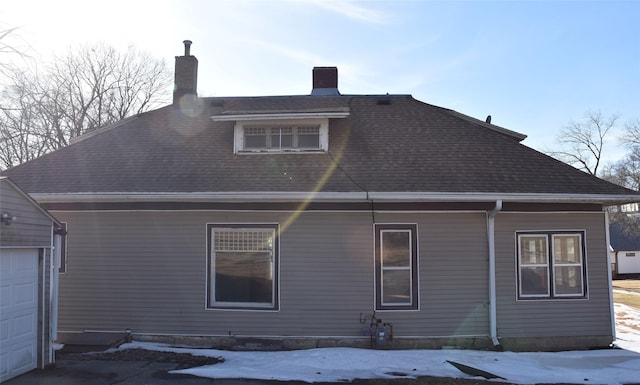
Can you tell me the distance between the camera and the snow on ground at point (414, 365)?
7.50m

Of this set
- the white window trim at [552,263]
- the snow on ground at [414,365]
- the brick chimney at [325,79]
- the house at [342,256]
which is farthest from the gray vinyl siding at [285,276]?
the brick chimney at [325,79]

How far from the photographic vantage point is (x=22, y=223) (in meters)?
7.25

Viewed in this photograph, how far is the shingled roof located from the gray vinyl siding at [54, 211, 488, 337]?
1.98 feet

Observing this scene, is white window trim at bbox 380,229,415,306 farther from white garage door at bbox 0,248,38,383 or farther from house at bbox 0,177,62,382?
white garage door at bbox 0,248,38,383

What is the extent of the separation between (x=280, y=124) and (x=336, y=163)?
5.70 feet

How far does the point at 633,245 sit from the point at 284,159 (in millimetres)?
44519

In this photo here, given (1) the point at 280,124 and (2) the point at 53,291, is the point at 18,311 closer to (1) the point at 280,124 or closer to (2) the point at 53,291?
(2) the point at 53,291

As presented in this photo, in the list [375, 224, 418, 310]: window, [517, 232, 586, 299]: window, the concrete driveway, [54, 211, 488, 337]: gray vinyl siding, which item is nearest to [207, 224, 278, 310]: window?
[54, 211, 488, 337]: gray vinyl siding

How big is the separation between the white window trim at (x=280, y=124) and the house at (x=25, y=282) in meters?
4.38

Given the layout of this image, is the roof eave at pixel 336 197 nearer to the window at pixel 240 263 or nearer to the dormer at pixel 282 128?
the window at pixel 240 263

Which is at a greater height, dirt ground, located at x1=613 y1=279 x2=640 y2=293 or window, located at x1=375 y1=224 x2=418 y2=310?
window, located at x1=375 y1=224 x2=418 y2=310

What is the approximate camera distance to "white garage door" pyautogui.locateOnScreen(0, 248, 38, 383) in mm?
6871

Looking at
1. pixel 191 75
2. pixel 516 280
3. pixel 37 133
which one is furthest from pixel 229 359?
pixel 37 133

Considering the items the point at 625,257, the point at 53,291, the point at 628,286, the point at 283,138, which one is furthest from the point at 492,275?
the point at 625,257
